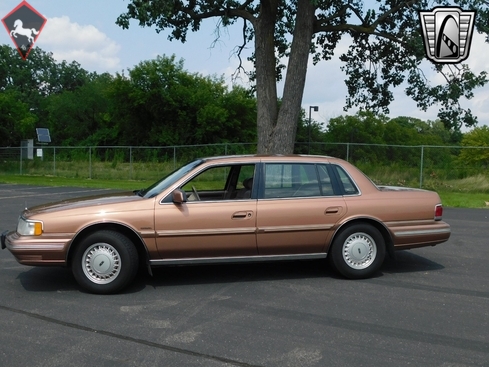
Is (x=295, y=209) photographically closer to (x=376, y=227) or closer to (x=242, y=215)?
(x=242, y=215)

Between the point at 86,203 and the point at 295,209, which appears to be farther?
the point at 295,209

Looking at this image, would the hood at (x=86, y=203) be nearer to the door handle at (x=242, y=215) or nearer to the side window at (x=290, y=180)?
the door handle at (x=242, y=215)

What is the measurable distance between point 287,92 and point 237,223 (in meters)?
12.6

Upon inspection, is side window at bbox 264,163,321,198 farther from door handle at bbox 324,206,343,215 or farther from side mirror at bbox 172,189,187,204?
side mirror at bbox 172,189,187,204

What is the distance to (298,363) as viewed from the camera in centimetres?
446

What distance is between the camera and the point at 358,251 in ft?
23.4

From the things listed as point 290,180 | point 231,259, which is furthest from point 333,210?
point 231,259

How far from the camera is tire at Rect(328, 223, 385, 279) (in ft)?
23.2

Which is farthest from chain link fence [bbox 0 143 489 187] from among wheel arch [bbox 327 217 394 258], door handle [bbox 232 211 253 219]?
door handle [bbox 232 211 253 219]

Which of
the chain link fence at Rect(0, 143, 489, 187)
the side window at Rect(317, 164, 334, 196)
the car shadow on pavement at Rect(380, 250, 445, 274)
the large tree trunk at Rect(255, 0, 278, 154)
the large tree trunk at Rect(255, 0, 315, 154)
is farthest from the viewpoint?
the chain link fence at Rect(0, 143, 489, 187)

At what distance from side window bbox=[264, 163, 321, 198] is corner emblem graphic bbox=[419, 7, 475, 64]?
1254cm

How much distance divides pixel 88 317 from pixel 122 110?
1872 inches

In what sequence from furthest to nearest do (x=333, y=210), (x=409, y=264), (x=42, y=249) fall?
(x=409, y=264) < (x=333, y=210) < (x=42, y=249)

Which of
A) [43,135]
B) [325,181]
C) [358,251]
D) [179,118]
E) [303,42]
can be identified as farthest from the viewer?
[43,135]
